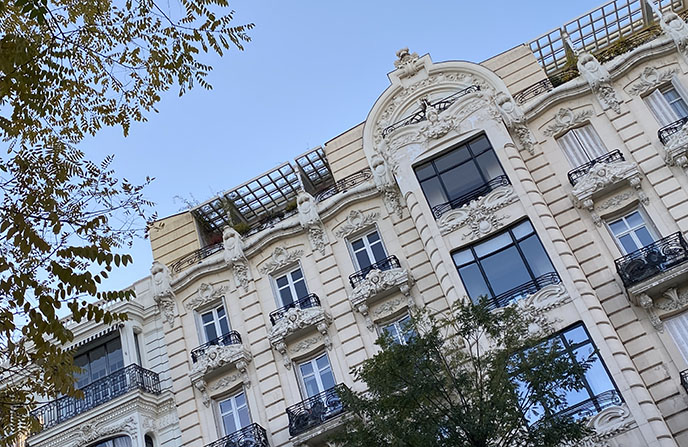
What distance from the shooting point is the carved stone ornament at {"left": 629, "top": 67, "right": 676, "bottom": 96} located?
20656mm

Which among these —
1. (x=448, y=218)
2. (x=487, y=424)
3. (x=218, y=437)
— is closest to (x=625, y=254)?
(x=448, y=218)

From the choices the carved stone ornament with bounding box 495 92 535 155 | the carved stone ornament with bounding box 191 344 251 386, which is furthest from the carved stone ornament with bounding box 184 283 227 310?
the carved stone ornament with bounding box 495 92 535 155

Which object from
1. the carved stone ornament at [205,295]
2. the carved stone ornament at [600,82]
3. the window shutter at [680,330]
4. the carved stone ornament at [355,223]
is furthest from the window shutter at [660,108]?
the carved stone ornament at [205,295]

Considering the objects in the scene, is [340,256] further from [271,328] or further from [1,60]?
[1,60]

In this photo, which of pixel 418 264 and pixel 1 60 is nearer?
pixel 1 60

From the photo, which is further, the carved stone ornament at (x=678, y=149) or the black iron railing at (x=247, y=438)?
the black iron railing at (x=247, y=438)

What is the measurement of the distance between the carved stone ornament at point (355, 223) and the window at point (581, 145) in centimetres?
583

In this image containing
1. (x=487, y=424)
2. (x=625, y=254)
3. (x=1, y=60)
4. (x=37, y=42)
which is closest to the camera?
(x=1, y=60)

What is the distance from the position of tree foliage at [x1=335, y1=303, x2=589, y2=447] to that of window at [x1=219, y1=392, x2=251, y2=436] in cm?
671

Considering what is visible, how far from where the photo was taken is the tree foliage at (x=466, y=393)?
42.0 ft

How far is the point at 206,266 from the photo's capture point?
23.1 metres

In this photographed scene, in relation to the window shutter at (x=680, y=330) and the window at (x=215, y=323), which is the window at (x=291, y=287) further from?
the window shutter at (x=680, y=330)

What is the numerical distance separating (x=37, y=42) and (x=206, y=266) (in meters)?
13.1

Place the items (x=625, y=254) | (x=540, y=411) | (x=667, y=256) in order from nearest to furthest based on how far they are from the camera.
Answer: (x=540, y=411) → (x=667, y=256) → (x=625, y=254)
